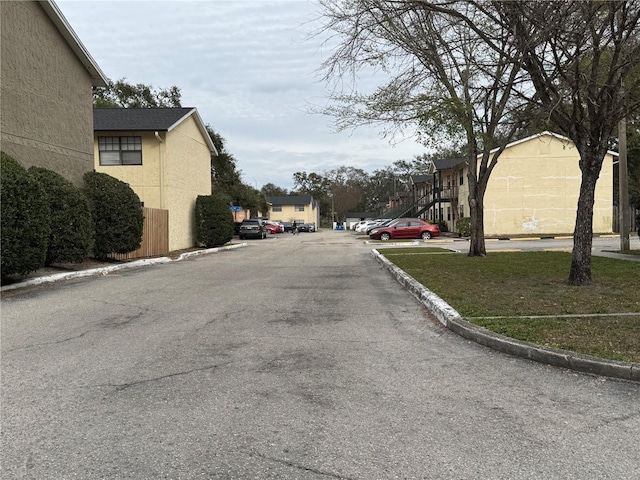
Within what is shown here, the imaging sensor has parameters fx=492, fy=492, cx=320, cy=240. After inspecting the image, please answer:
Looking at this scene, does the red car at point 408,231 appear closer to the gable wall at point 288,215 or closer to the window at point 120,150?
the window at point 120,150

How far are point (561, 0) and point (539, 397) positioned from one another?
20.4 ft

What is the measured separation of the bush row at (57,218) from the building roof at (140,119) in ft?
24.0

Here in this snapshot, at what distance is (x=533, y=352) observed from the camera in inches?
201

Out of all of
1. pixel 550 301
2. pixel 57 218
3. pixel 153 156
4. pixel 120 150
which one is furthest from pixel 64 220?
pixel 120 150

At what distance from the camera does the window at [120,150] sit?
75.3ft

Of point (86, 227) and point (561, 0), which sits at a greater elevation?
point (561, 0)

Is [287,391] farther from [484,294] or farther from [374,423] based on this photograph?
[484,294]

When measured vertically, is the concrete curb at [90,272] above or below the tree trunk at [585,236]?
below

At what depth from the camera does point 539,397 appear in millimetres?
4129

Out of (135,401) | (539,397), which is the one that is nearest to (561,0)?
(539,397)

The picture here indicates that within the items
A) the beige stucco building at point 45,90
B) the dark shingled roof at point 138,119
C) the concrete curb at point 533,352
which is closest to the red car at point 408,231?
the dark shingled roof at point 138,119

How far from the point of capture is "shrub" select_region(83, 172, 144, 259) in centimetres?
1513

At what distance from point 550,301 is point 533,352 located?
3.01 metres

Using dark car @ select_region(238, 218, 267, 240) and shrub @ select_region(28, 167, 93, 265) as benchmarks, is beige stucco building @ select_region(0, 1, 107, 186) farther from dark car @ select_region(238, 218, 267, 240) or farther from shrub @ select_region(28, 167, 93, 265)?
dark car @ select_region(238, 218, 267, 240)
